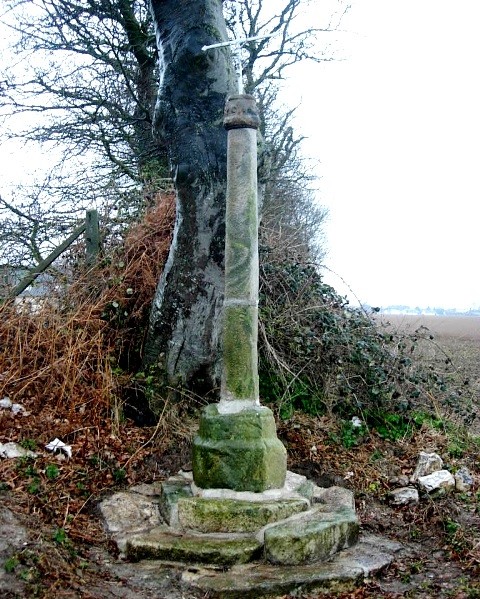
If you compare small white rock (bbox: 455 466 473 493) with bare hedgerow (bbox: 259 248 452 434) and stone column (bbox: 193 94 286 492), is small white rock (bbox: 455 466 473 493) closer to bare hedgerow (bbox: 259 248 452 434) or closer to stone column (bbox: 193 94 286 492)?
bare hedgerow (bbox: 259 248 452 434)

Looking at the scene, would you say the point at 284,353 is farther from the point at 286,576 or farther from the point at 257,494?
the point at 286,576

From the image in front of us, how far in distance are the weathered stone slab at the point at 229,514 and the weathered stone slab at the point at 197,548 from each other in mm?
90

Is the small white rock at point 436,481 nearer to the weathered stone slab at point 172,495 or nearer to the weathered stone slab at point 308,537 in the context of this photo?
the weathered stone slab at point 308,537

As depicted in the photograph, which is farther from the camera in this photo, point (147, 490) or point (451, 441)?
point (451, 441)

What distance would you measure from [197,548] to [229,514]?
386mm

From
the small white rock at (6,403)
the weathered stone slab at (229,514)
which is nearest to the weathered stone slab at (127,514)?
the weathered stone slab at (229,514)

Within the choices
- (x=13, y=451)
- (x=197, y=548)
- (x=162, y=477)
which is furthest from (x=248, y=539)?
(x=13, y=451)

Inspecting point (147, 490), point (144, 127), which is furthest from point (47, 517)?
point (144, 127)

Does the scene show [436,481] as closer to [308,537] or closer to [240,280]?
[308,537]

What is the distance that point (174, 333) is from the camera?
6621 millimetres

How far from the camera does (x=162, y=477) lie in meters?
5.86

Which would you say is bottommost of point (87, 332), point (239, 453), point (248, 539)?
point (248, 539)

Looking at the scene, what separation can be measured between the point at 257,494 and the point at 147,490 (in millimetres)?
1165

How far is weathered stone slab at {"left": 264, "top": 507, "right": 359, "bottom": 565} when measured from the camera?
174 inches
